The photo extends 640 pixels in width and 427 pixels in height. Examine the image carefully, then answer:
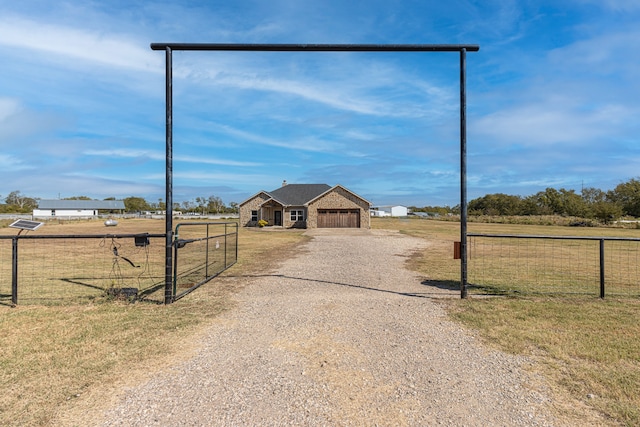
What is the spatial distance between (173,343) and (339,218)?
34.0 meters

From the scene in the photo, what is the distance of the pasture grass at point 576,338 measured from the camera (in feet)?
11.0

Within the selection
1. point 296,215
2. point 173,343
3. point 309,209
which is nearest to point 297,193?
point 296,215

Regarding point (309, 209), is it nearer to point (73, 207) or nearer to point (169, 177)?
point (169, 177)

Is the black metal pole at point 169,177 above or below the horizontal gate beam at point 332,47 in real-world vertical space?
below

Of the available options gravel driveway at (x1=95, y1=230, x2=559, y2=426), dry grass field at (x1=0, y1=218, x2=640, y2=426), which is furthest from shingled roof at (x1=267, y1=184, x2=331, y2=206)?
gravel driveway at (x1=95, y1=230, x2=559, y2=426)

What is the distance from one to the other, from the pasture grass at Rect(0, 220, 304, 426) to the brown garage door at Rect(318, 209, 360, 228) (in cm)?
3147

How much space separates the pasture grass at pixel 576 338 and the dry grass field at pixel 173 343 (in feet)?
0.04

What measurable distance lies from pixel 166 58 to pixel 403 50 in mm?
4647

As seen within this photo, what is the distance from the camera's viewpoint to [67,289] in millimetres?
8133

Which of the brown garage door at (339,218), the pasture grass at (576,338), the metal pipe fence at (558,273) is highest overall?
the brown garage door at (339,218)

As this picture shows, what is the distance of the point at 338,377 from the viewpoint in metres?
A: 3.69

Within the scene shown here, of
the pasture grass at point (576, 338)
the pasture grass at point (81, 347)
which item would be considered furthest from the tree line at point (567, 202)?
the pasture grass at point (81, 347)

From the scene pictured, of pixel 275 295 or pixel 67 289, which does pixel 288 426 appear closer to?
pixel 275 295

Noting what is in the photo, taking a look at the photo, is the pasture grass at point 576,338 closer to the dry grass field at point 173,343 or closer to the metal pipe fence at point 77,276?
the dry grass field at point 173,343
